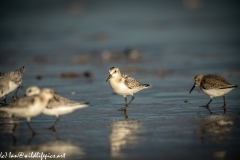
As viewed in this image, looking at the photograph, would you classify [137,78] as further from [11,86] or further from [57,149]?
[57,149]

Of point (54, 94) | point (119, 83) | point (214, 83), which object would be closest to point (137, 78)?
point (119, 83)

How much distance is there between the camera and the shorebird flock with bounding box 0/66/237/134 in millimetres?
9133

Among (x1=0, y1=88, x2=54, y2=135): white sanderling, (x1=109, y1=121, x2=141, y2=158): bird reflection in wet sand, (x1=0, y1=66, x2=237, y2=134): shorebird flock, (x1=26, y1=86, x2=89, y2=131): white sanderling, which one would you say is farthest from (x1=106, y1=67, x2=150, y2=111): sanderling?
(x1=0, y1=88, x2=54, y2=135): white sanderling

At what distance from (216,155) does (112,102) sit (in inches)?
234

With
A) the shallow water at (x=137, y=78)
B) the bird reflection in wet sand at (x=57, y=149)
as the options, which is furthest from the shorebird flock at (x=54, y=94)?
the bird reflection in wet sand at (x=57, y=149)

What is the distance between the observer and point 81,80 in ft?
55.6

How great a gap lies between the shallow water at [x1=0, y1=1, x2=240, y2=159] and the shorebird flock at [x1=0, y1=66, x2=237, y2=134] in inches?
17.2

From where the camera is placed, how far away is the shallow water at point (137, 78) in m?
8.13

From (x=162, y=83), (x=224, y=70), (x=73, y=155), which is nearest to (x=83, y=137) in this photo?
(x=73, y=155)

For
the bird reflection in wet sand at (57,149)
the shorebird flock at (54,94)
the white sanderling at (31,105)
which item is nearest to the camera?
the bird reflection in wet sand at (57,149)

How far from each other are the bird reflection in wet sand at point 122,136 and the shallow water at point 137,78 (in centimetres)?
2

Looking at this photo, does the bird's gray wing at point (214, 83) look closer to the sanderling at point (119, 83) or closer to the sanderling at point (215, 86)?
the sanderling at point (215, 86)

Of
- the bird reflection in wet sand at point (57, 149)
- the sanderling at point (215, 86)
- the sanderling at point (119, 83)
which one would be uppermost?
the sanderling at point (119, 83)

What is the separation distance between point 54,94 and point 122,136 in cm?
211
